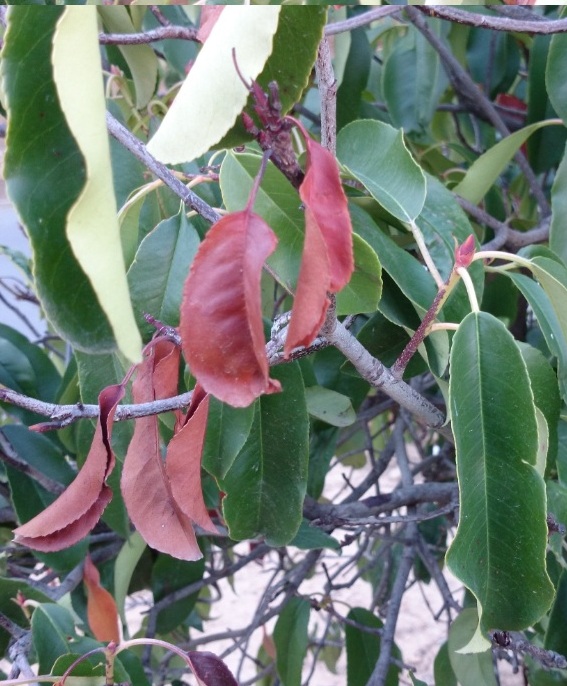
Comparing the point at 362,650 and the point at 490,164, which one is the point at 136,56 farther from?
the point at 362,650

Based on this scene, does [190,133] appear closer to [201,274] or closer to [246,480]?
[201,274]

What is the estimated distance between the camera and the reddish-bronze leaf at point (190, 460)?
1.40 feet

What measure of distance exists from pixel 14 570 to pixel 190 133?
0.84 m

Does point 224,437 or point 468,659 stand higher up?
point 224,437

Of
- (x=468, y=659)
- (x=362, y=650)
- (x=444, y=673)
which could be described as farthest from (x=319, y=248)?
(x=362, y=650)

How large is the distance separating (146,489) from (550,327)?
32 cm

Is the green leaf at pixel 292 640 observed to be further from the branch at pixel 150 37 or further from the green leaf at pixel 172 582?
the branch at pixel 150 37

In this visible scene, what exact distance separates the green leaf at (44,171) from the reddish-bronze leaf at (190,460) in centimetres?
11

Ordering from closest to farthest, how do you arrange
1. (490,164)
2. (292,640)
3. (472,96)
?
(490,164), (292,640), (472,96)

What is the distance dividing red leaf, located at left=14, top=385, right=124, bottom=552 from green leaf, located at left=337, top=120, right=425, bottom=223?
0.86ft

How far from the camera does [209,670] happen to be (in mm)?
515

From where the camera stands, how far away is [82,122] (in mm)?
267

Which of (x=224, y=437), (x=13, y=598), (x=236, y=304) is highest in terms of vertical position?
(x=236, y=304)

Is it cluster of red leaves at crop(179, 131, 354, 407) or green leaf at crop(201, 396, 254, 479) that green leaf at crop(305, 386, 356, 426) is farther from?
cluster of red leaves at crop(179, 131, 354, 407)
